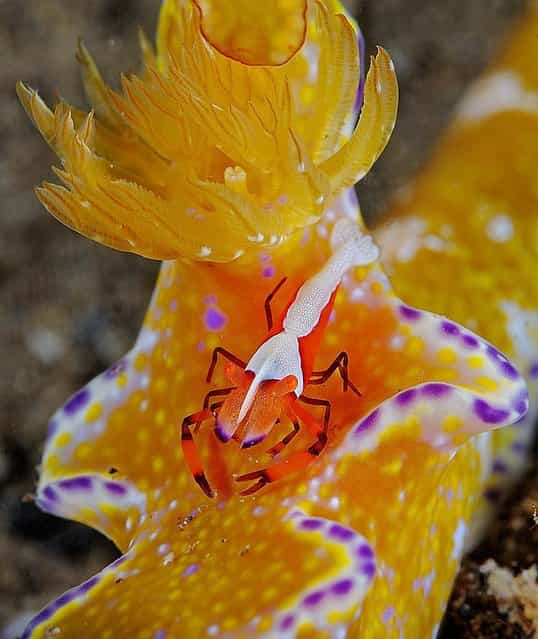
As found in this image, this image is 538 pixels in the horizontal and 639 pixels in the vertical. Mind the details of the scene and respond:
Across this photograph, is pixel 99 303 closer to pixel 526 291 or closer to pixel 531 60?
pixel 526 291

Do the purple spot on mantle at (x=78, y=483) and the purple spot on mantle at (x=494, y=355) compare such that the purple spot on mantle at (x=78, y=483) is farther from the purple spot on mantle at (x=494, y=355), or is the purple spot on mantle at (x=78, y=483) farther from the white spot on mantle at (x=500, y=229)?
the white spot on mantle at (x=500, y=229)

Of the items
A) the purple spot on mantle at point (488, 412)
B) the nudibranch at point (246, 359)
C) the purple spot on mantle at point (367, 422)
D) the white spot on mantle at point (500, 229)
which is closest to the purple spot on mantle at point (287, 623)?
the nudibranch at point (246, 359)

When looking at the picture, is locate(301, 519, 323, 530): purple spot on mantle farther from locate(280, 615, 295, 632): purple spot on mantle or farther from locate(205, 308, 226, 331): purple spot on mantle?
locate(205, 308, 226, 331): purple spot on mantle

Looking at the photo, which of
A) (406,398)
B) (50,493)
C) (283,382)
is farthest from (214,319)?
(50,493)

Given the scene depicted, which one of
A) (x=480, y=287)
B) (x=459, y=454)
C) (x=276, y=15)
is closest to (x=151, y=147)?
(x=276, y=15)

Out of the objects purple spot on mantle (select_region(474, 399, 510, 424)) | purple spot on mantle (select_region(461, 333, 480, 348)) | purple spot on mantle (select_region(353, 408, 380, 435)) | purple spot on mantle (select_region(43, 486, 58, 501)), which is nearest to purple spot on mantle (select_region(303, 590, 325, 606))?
purple spot on mantle (select_region(353, 408, 380, 435))
